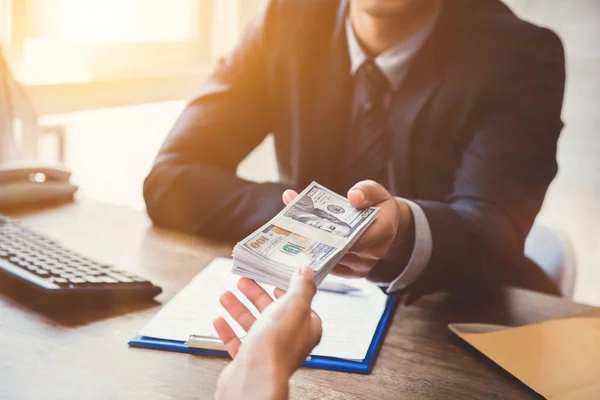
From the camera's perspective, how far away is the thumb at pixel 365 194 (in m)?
0.86

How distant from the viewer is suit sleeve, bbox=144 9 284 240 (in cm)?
129

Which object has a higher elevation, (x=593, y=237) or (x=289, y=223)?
(x=289, y=223)

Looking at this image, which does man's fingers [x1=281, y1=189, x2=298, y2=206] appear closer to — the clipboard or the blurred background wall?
the clipboard

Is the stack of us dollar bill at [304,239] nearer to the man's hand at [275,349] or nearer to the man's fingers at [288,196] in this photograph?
the man's fingers at [288,196]

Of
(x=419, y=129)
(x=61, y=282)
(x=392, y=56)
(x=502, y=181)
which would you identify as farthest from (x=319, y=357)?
(x=392, y=56)

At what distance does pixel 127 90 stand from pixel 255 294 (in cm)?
176

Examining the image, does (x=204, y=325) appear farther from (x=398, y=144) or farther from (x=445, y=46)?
(x=445, y=46)

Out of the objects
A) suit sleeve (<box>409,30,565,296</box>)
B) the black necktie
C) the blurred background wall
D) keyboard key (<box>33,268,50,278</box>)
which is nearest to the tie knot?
the black necktie

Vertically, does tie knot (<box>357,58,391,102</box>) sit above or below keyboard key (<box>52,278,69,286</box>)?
above

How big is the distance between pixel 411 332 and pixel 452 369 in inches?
4.2

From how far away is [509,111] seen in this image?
56.5 inches

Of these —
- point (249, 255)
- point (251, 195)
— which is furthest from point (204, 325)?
point (251, 195)

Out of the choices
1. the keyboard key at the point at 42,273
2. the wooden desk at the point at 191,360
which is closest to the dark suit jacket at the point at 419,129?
the wooden desk at the point at 191,360

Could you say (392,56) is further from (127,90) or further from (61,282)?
(127,90)
